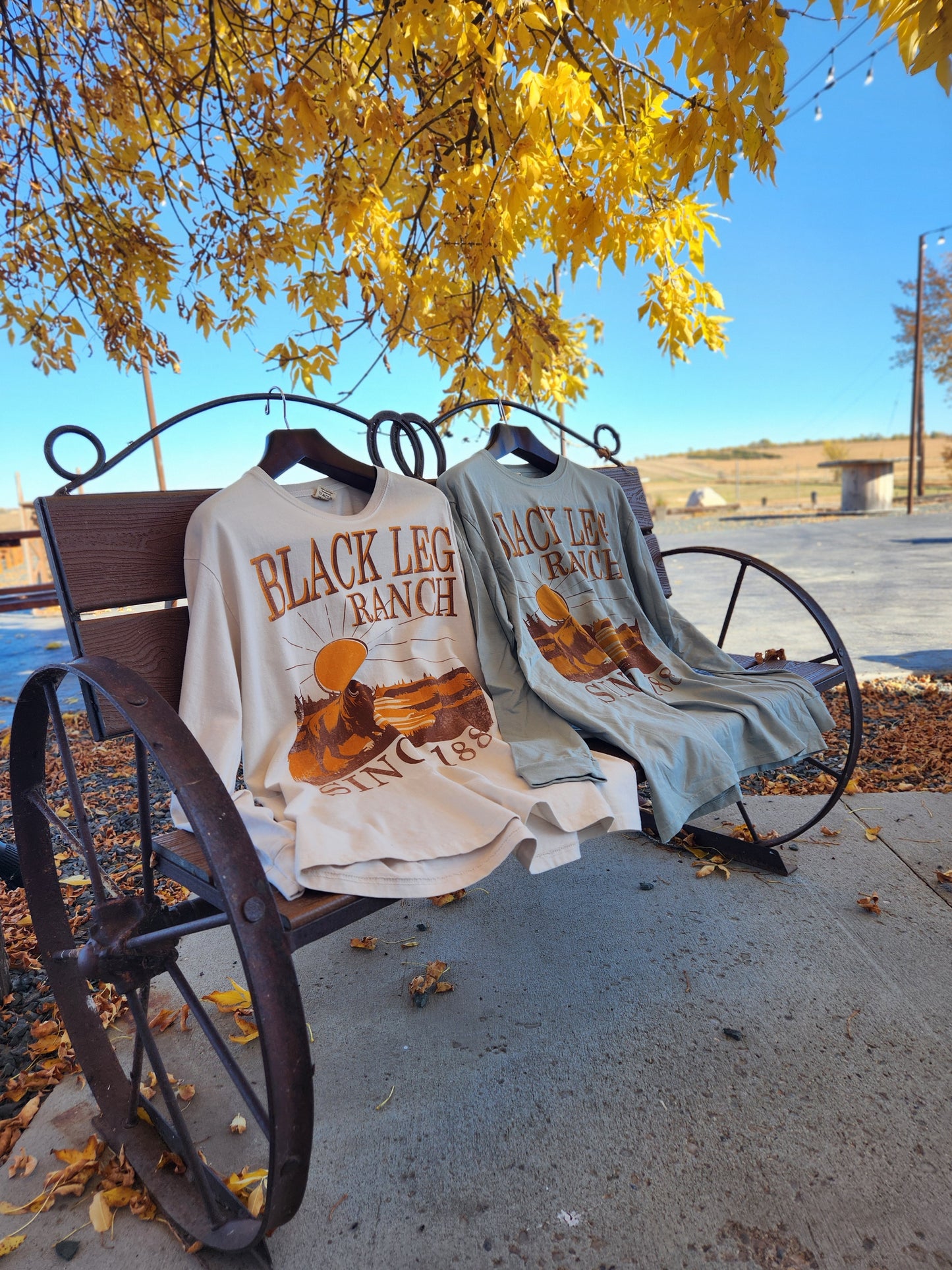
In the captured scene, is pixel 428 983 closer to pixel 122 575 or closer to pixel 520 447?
pixel 122 575

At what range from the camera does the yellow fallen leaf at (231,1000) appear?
6.30ft

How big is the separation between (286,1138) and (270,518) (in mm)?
1205

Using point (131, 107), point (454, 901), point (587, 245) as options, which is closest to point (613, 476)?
point (587, 245)

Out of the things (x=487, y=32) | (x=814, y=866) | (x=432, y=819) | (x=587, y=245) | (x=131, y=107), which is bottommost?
(x=814, y=866)

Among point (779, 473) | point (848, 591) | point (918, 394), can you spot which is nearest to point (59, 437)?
point (848, 591)

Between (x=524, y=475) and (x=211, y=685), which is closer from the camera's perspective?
(x=211, y=685)

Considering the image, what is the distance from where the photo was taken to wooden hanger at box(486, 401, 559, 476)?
240 centimetres

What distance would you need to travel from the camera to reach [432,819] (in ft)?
4.93

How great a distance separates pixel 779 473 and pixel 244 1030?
46.8m

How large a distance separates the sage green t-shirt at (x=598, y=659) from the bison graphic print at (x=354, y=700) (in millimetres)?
79

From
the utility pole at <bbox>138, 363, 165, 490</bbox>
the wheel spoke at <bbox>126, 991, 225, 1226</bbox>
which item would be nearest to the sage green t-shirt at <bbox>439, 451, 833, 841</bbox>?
the wheel spoke at <bbox>126, 991, 225, 1226</bbox>

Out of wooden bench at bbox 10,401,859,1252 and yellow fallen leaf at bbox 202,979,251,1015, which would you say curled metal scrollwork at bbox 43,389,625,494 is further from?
yellow fallen leaf at bbox 202,979,251,1015

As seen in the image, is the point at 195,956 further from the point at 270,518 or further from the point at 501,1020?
the point at 270,518

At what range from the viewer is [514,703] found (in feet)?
6.60
